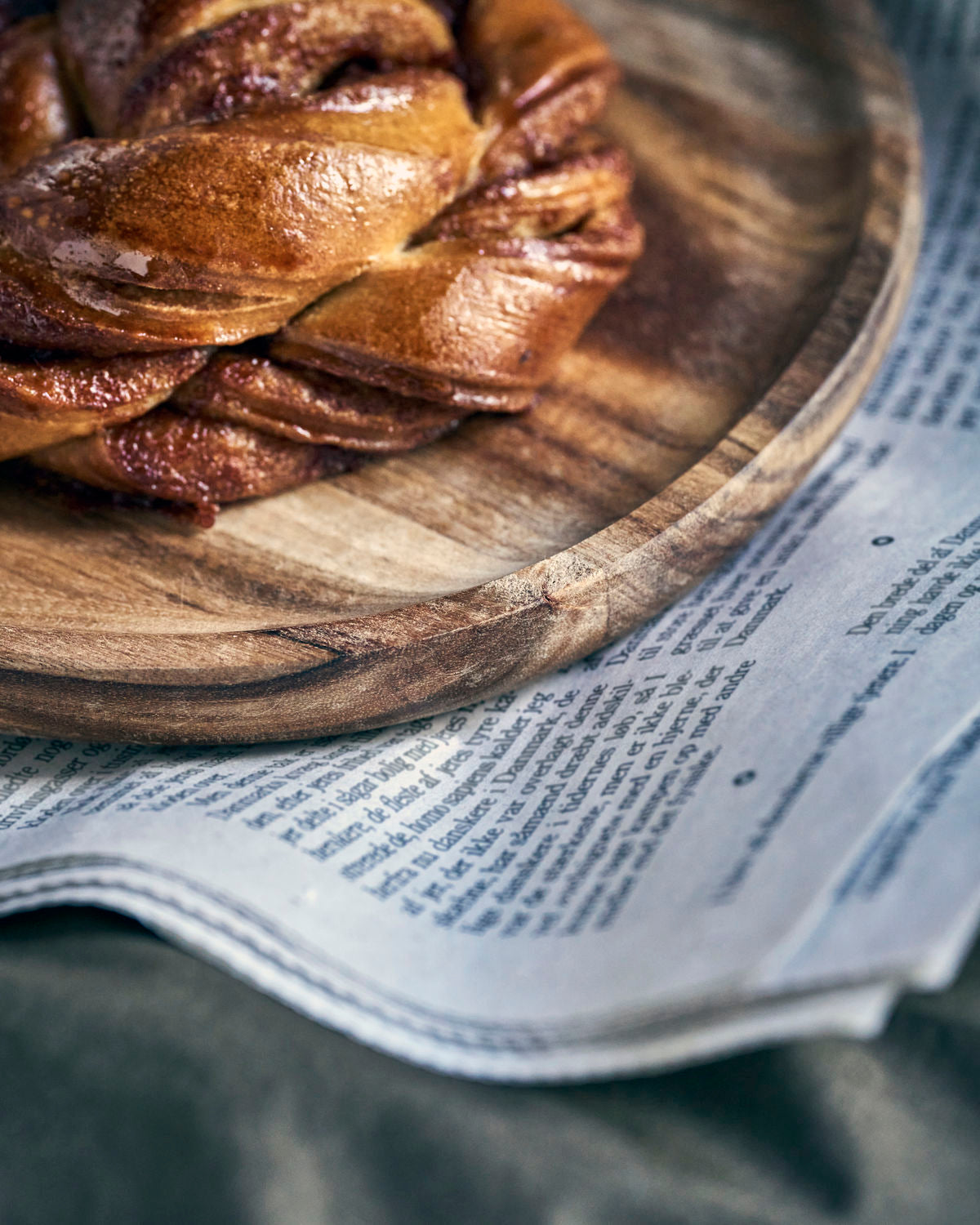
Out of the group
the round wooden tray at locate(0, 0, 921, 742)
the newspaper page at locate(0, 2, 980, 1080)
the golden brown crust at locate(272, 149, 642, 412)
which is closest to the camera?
the newspaper page at locate(0, 2, 980, 1080)

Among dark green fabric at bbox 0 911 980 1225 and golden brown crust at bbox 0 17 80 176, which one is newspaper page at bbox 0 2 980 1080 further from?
golden brown crust at bbox 0 17 80 176

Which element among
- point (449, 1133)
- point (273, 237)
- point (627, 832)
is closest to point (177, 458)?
point (273, 237)

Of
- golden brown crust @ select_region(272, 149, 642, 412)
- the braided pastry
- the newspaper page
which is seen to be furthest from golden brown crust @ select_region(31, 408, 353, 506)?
the newspaper page

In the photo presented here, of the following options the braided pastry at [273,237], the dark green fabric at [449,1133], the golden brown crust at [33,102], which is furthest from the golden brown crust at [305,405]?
the dark green fabric at [449,1133]

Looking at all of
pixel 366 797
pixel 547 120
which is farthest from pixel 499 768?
pixel 547 120

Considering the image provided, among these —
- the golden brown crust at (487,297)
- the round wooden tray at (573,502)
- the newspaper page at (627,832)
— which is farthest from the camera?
the golden brown crust at (487,297)

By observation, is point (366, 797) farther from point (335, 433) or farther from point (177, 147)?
point (177, 147)

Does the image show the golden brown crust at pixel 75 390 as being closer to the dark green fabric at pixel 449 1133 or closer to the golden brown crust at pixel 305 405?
the golden brown crust at pixel 305 405
